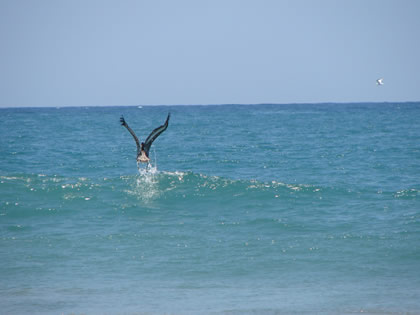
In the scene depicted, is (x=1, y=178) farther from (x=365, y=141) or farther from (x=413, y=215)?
(x=365, y=141)

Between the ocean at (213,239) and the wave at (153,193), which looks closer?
the ocean at (213,239)

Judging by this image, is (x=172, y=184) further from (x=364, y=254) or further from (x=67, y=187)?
(x=364, y=254)

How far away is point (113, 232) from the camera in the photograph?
49.4ft

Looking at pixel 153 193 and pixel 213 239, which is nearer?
pixel 213 239

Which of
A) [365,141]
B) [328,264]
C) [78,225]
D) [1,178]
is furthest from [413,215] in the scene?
[365,141]

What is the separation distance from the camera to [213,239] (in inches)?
561

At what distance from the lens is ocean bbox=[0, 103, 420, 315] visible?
400 inches

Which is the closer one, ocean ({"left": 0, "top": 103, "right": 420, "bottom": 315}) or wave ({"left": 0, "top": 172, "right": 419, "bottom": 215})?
ocean ({"left": 0, "top": 103, "right": 420, "bottom": 315})

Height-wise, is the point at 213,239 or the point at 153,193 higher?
the point at 153,193

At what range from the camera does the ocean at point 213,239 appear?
10.1 metres

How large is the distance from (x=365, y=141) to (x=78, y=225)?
26008 mm

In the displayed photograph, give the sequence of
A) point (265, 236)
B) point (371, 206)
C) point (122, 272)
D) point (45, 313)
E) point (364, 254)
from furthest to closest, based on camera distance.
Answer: point (371, 206) → point (265, 236) → point (364, 254) → point (122, 272) → point (45, 313)

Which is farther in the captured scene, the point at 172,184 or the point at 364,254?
the point at 172,184

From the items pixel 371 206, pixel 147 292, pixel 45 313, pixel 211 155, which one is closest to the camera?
pixel 45 313
